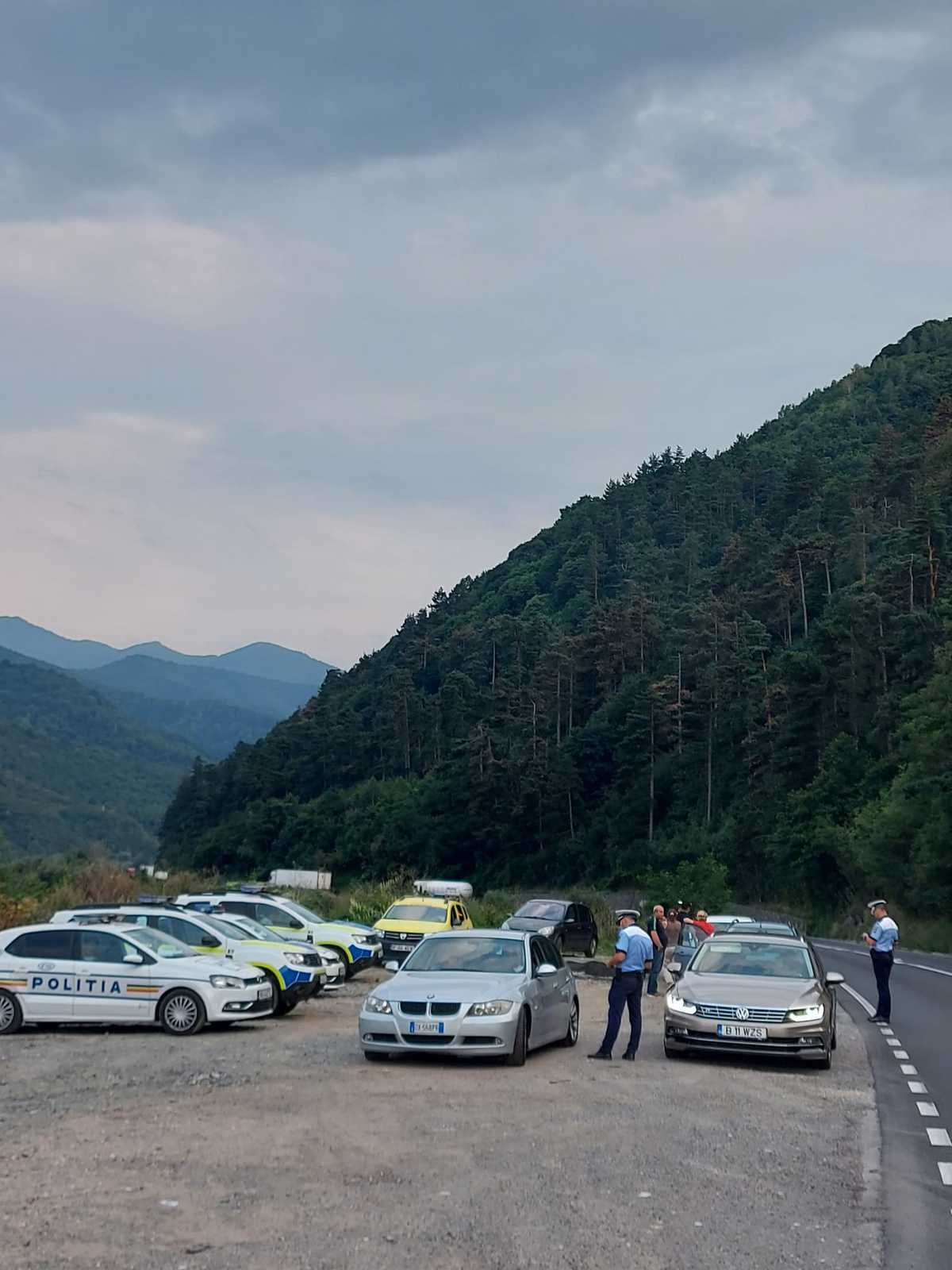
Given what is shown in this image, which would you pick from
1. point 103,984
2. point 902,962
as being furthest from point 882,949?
point 902,962

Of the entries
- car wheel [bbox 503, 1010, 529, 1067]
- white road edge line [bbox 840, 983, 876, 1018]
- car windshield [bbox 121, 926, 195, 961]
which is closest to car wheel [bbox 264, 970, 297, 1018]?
car windshield [bbox 121, 926, 195, 961]

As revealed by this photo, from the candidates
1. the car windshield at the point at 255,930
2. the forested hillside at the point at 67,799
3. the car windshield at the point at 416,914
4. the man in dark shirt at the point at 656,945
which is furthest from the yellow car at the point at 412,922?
the forested hillside at the point at 67,799

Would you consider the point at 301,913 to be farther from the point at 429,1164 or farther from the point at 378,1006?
the point at 429,1164

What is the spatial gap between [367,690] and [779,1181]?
152 meters

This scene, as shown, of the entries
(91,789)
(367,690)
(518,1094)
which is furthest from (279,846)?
(518,1094)

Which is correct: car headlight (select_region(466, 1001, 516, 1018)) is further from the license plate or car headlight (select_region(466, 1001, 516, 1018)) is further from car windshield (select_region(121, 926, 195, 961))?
car windshield (select_region(121, 926, 195, 961))

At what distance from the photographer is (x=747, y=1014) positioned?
1494 cm

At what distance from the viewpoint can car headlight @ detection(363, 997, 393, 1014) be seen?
14.5 m

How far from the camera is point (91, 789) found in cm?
18188

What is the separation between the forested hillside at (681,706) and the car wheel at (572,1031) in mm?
38216

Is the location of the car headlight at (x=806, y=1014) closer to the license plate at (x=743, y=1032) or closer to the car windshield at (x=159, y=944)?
the license plate at (x=743, y=1032)

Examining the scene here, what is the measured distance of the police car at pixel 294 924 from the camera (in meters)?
27.0

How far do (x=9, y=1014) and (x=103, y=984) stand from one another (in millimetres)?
1279

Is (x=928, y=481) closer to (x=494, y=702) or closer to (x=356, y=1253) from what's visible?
(x=494, y=702)
